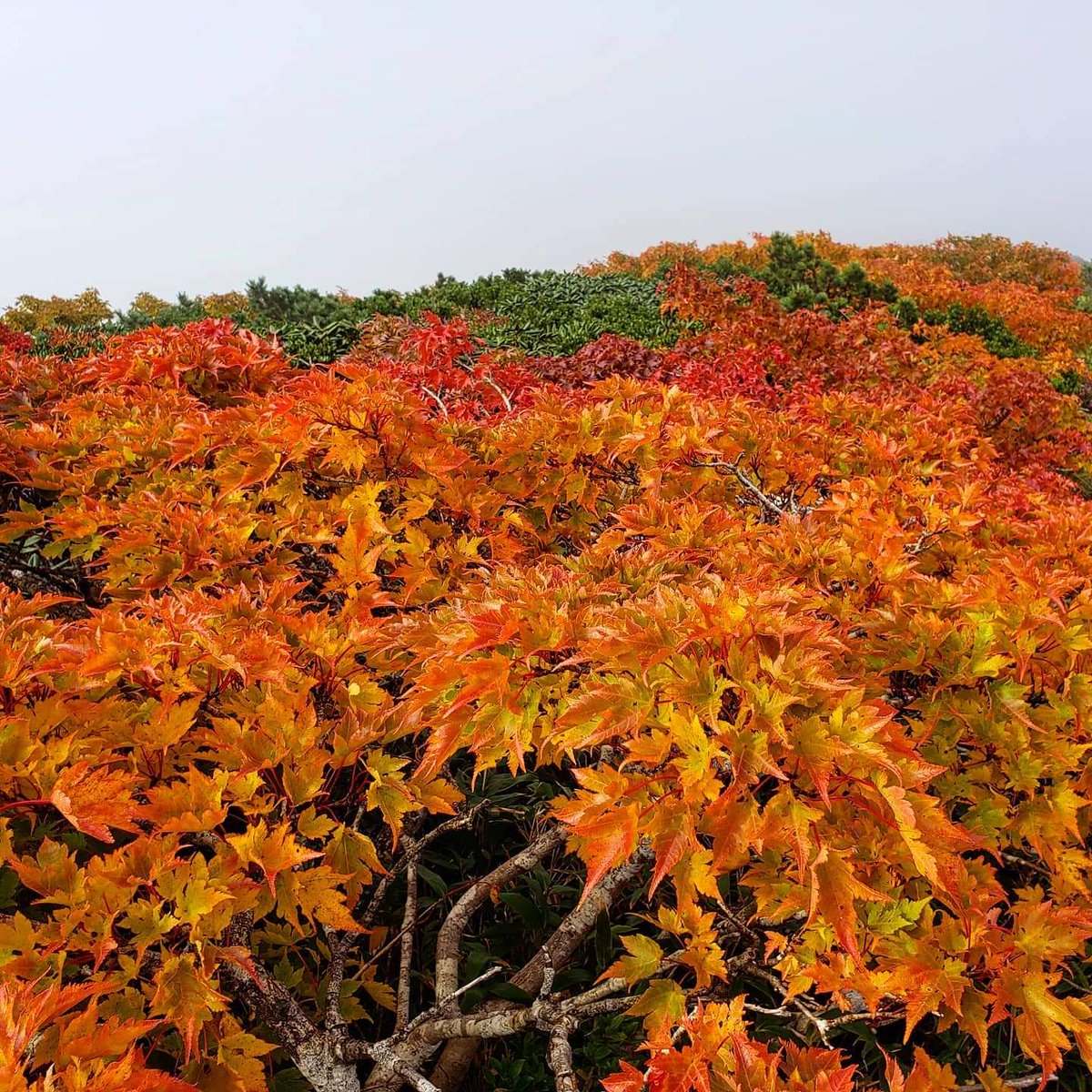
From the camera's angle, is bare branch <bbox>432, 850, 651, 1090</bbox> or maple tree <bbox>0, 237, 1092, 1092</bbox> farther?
bare branch <bbox>432, 850, 651, 1090</bbox>

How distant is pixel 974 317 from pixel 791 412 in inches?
469

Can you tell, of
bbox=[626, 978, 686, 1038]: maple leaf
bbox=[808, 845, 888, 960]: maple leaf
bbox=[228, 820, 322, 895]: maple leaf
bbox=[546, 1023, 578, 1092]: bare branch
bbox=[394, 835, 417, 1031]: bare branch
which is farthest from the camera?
bbox=[394, 835, 417, 1031]: bare branch

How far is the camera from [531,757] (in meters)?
2.71

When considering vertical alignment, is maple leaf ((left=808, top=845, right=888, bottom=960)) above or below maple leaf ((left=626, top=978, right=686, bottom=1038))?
above

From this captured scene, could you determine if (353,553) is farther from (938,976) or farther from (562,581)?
(938,976)

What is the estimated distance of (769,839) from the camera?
3.85 feet

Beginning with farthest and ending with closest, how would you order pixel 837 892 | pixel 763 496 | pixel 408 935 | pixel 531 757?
pixel 763 496 < pixel 531 757 < pixel 408 935 < pixel 837 892

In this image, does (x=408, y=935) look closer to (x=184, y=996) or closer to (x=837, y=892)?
(x=184, y=996)

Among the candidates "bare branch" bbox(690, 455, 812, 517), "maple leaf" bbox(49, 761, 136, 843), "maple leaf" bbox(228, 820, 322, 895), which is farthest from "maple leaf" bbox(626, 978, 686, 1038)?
"bare branch" bbox(690, 455, 812, 517)

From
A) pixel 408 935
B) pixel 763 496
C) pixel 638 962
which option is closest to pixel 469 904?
pixel 408 935

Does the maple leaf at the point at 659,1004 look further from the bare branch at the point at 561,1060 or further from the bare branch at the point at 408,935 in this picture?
the bare branch at the point at 408,935

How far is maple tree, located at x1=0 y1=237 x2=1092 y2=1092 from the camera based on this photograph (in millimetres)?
1250

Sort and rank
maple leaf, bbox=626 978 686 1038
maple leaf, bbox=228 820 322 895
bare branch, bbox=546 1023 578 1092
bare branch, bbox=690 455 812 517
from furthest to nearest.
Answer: bare branch, bbox=690 455 812 517 → maple leaf, bbox=626 978 686 1038 → bare branch, bbox=546 1023 578 1092 → maple leaf, bbox=228 820 322 895

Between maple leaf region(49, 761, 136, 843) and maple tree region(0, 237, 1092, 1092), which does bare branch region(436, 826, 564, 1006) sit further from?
maple leaf region(49, 761, 136, 843)
